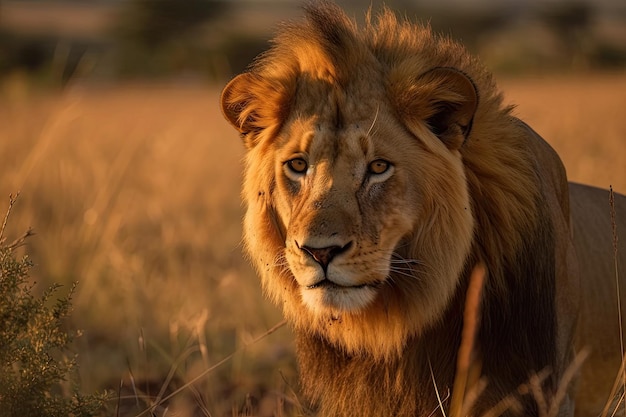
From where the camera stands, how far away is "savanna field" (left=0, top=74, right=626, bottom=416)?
5902mm

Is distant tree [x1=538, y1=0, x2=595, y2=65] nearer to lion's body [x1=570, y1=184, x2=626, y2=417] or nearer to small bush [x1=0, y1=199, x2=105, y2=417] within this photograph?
lion's body [x1=570, y1=184, x2=626, y2=417]

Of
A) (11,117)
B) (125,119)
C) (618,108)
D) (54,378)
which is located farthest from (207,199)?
(54,378)

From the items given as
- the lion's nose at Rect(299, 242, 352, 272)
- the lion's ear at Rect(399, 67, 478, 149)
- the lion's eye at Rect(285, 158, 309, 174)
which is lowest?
the lion's nose at Rect(299, 242, 352, 272)

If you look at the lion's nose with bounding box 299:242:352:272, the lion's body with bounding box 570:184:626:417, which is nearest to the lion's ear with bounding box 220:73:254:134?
the lion's nose with bounding box 299:242:352:272

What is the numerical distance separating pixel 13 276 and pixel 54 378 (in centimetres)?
44

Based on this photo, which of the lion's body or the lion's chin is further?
the lion's body

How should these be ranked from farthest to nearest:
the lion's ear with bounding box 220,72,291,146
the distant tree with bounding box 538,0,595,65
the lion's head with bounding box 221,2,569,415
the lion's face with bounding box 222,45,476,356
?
the distant tree with bounding box 538,0,595,65, the lion's ear with bounding box 220,72,291,146, the lion's head with bounding box 221,2,569,415, the lion's face with bounding box 222,45,476,356

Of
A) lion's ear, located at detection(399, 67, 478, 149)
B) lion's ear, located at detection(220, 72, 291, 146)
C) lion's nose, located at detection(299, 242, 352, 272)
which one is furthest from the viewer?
lion's ear, located at detection(220, 72, 291, 146)

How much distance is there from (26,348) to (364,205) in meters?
1.43

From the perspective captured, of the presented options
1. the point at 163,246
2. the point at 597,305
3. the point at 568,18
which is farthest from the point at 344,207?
the point at 568,18

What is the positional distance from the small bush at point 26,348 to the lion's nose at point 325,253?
104 cm

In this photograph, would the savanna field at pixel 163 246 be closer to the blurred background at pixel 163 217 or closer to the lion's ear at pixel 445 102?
the blurred background at pixel 163 217

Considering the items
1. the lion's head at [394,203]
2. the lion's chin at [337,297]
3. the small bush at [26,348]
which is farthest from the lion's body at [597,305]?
the small bush at [26,348]

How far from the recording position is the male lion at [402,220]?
3.82 meters
